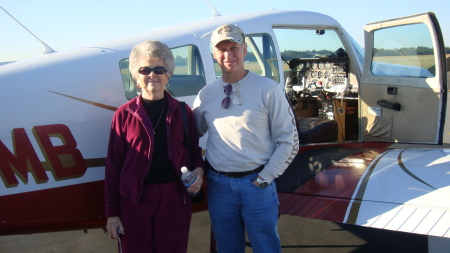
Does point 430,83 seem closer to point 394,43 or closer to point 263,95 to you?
point 394,43

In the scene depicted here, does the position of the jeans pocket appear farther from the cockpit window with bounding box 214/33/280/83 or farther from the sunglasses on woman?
the cockpit window with bounding box 214/33/280/83

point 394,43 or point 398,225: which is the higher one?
point 394,43

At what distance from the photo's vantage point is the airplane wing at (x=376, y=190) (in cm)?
277

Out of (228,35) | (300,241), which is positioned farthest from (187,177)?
(300,241)

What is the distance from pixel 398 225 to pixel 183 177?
1518 millimetres

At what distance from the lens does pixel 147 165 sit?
92.4 inches

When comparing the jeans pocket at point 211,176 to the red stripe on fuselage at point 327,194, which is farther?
the red stripe on fuselage at point 327,194

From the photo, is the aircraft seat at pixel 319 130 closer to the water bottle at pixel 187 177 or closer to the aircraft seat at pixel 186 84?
the aircraft seat at pixel 186 84

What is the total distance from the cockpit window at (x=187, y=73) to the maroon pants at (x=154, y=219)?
4.42ft

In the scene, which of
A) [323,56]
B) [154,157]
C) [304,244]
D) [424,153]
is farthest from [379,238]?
[154,157]

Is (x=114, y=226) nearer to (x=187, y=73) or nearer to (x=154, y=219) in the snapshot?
(x=154, y=219)

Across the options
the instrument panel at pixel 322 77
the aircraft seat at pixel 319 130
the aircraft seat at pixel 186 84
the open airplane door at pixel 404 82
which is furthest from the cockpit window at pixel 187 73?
the instrument panel at pixel 322 77

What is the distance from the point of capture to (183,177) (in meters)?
2.38

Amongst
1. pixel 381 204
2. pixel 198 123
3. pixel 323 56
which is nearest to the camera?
pixel 198 123
